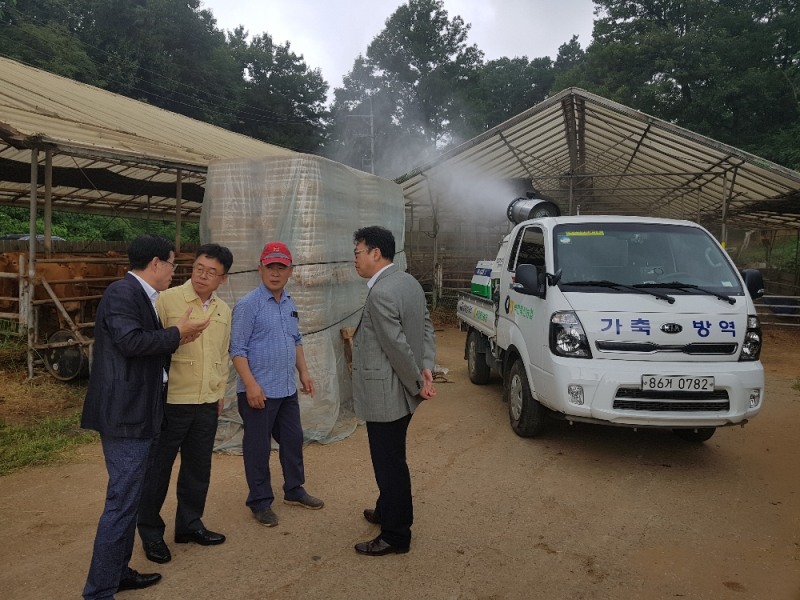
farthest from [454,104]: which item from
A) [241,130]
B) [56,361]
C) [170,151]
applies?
[56,361]

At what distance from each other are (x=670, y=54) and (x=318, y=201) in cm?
3036

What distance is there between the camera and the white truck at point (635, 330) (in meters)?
4.26

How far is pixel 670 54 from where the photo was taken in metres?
29.2

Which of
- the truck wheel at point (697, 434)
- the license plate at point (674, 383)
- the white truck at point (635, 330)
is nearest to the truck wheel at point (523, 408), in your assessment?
the white truck at point (635, 330)

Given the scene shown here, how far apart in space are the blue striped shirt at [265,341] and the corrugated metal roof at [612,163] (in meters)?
8.46

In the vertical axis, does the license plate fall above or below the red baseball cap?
below

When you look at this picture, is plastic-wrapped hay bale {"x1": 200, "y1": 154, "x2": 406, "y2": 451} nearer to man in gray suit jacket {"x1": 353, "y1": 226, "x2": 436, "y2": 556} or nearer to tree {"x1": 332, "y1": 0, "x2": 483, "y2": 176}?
man in gray suit jacket {"x1": 353, "y1": 226, "x2": 436, "y2": 556}

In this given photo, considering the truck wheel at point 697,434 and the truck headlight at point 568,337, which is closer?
the truck headlight at point 568,337

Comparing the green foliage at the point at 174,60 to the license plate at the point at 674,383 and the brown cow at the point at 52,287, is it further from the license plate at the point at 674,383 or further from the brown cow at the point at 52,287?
the license plate at the point at 674,383

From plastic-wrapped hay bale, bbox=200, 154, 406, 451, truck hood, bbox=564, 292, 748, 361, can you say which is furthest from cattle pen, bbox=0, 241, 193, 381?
truck hood, bbox=564, 292, 748, 361

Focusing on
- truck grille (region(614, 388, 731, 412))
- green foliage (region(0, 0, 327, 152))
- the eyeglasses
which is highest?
green foliage (region(0, 0, 327, 152))

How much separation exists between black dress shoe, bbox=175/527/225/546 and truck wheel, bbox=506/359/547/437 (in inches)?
115

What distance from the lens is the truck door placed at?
487 cm

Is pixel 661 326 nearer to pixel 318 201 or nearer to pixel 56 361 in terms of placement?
pixel 318 201
